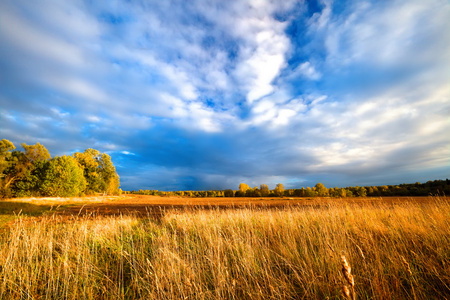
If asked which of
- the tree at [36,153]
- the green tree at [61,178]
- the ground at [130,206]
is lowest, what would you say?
the ground at [130,206]

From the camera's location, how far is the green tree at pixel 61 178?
132 ft

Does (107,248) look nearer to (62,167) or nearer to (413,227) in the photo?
(413,227)

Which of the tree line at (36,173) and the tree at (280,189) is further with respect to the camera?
Result: the tree at (280,189)

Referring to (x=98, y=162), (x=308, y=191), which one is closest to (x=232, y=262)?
(x=308, y=191)

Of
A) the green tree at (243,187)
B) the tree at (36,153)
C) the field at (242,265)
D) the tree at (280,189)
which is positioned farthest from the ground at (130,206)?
the green tree at (243,187)

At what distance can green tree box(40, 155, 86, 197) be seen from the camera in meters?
40.3

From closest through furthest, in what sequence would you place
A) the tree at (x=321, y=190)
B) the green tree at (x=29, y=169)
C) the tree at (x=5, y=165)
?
the tree at (x=5, y=165), the green tree at (x=29, y=169), the tree at (x=321, y=190)

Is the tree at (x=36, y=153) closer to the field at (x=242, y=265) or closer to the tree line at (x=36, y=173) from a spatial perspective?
the tree line at (x=36, y=173)

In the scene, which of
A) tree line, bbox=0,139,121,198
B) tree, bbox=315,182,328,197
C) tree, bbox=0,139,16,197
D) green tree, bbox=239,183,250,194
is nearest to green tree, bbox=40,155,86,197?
tree line, bbox=0,139,121,198

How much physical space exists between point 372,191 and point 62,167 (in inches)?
3101

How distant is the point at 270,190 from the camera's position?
215 ft

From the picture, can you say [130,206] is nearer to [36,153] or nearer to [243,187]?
[36,153]

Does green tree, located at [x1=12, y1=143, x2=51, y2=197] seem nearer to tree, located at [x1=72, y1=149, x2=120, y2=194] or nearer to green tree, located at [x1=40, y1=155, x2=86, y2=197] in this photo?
green tree, located at [x1=40, y1=155, x2=86, y2=197]

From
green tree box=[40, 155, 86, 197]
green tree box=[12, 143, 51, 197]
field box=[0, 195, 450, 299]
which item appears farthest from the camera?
green tree box=[40, 155, 86, 197]
